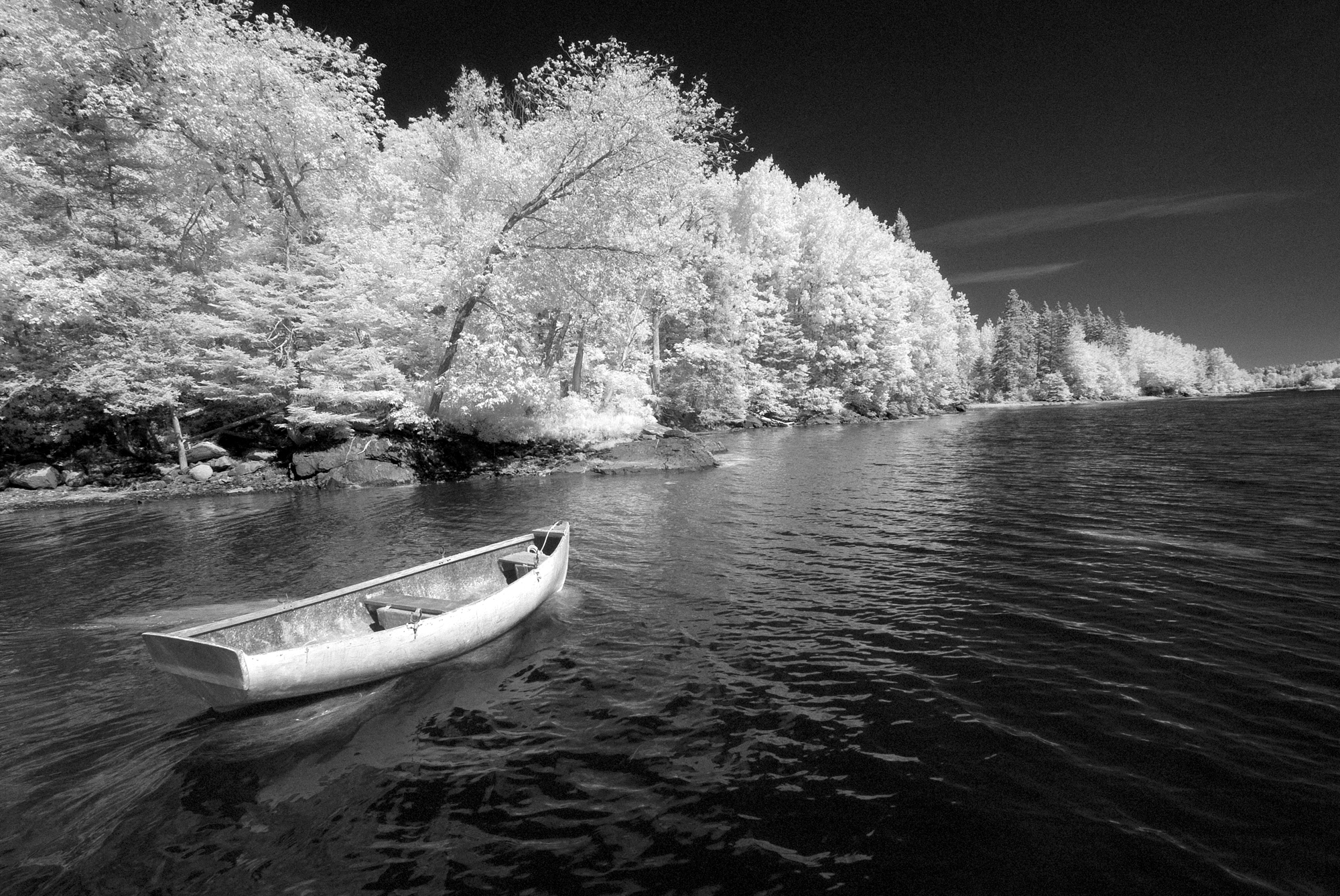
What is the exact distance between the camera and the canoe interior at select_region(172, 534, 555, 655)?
6.92 meters

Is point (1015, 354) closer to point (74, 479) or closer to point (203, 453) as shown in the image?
point (203, 453)

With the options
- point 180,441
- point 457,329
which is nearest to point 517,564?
point 457,329

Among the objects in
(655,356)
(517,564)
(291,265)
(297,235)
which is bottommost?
(517,564)

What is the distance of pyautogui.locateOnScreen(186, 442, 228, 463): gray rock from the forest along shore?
35 millimetres

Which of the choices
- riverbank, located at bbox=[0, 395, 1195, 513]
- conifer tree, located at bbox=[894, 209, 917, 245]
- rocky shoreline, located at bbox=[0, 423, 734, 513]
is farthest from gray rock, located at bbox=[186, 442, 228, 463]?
conifer tree, located at bbox=[894, 209, 917, 245]

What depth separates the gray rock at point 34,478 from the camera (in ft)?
70.2

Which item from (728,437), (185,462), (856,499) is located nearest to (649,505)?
(856,499)

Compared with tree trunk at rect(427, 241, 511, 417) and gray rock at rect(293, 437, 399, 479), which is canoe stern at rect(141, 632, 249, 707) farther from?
tree trunk at rect(427, 241, 511, 417)

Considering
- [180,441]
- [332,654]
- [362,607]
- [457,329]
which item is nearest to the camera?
[332,654]

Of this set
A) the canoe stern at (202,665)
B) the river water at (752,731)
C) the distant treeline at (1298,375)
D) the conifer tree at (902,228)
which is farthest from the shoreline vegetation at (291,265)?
the distant treeline at (1298,375)

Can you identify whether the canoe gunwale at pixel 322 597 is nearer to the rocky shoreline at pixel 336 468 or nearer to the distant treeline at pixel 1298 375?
the rocky shoreline at pixel 336 468

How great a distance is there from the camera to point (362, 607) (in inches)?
326

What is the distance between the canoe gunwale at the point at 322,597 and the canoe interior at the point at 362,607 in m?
0.01

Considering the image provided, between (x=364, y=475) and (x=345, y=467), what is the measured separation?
0.91 meters
